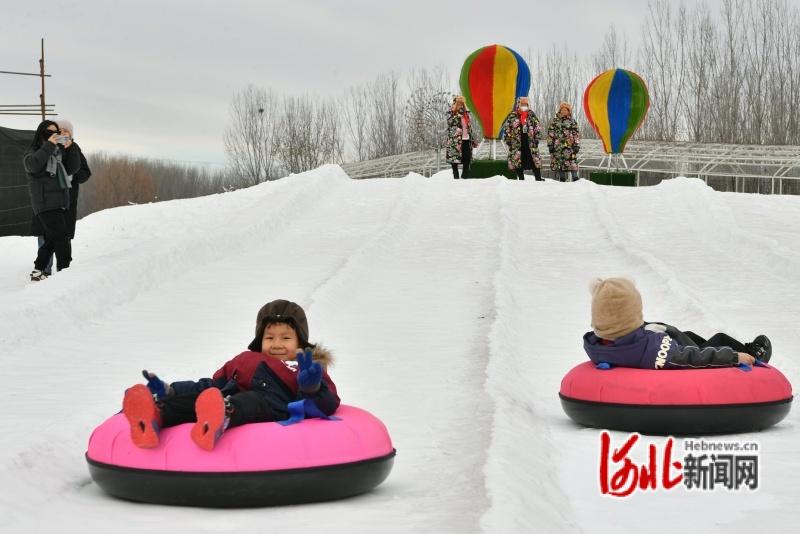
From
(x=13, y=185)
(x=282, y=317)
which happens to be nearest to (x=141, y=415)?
(x=282, y=317)

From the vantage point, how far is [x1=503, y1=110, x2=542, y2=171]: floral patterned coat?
74.6 feet

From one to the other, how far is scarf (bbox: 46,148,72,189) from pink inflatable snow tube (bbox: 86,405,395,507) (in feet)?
24.4

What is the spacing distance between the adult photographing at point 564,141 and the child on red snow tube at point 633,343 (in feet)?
56.1

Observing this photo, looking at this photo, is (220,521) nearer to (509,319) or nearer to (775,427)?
(775,427)

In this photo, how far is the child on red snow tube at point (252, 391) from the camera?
453 cm

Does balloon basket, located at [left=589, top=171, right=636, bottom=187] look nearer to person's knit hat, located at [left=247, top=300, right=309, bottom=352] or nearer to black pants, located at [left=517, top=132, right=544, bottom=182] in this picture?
black pants, located at [left=517, top=132, right=544, bottom=182]

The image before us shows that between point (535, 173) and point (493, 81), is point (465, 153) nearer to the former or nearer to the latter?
point (535, 173)

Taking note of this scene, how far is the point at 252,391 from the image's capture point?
15.9 ft

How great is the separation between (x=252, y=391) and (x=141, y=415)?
48 cm

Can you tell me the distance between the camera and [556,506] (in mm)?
4652

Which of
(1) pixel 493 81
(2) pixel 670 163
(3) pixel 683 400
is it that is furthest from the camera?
(2) pixel 670 163

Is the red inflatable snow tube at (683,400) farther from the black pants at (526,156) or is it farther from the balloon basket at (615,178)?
the balloon basket at (615,178)

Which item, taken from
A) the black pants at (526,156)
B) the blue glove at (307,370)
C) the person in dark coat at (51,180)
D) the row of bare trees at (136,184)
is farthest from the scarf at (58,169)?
the row of bare trees at (136,184)

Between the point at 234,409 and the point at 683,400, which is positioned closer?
the point at 234,409
